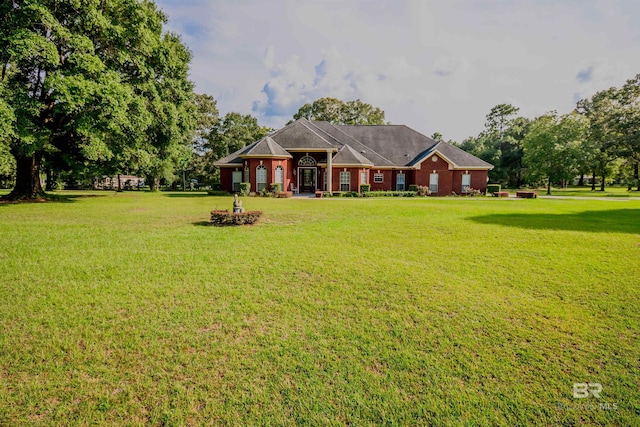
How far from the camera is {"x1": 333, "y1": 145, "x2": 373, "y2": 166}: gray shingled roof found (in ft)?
98.8

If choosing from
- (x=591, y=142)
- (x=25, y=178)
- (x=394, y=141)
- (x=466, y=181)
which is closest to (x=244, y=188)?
(x=25, y=178)

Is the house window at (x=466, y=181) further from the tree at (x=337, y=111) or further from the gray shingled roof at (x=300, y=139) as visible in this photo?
the tree at (x=337, y=111)

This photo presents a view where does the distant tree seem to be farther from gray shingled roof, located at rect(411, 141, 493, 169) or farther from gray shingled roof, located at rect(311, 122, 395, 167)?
gray shingled roof, located at rect(411, 141, 493, 169)

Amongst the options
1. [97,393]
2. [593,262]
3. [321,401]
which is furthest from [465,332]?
[593,262]

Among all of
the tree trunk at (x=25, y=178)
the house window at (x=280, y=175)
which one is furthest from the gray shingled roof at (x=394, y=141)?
the tree trunk at (x=25, y=178)

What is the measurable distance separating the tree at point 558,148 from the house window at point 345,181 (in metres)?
27.3

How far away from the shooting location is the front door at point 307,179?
32125 mm

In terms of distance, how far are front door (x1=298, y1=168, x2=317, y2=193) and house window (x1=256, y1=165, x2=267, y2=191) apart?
4.47 meters

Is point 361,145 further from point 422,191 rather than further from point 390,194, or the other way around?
point 422,191

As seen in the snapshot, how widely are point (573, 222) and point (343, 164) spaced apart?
64.3 feet

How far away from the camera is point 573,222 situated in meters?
13.4

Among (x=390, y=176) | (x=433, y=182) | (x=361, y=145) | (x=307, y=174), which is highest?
(x=361, y=145)

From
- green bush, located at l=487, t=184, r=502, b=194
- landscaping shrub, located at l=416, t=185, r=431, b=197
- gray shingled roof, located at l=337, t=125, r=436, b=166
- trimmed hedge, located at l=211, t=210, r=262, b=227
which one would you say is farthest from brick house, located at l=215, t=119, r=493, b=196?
trimmed hedge, located at l=211, t=210, r=262, b=227

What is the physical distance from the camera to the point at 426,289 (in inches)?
237
